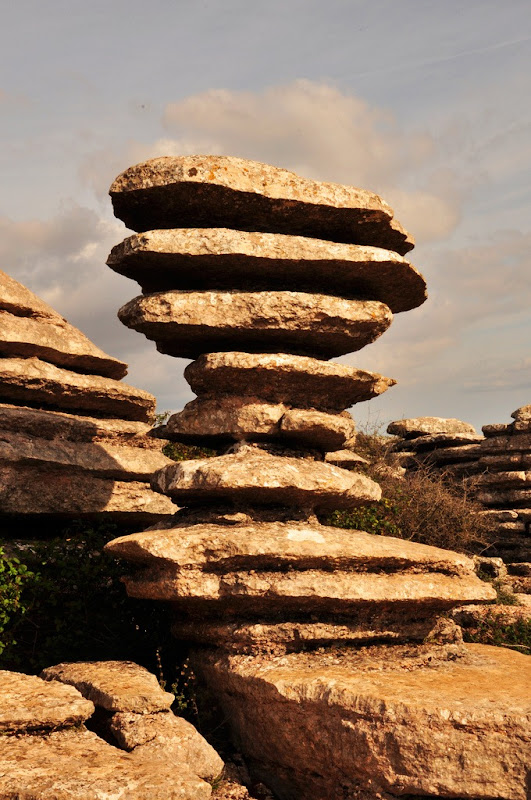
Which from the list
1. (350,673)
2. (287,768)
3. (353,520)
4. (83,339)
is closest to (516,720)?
(350,673)

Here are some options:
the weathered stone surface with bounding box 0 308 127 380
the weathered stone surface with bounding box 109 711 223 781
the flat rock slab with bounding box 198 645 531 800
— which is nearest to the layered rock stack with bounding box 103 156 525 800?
the flat rock slab with bounding box 198 645 531 800

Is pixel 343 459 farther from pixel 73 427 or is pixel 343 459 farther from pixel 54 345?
pixel 54 345

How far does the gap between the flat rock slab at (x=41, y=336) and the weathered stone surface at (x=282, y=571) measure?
14.1 ft

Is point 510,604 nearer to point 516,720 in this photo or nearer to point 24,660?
point 516,720

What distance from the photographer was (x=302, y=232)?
8.66m

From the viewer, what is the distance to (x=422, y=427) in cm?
2047

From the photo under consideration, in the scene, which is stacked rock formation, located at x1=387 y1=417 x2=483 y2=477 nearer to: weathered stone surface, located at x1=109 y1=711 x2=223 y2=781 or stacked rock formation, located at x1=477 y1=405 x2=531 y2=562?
stacked rock formation, located at x1=477 y1=405 x2=531 y2=562

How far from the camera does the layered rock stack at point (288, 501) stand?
6.25 metres

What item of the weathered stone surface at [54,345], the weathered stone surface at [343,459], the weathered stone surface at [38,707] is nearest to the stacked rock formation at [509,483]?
the weathered stone surface at [343,459]

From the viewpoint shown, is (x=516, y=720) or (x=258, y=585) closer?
(x=516, y=720)

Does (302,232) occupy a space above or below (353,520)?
above

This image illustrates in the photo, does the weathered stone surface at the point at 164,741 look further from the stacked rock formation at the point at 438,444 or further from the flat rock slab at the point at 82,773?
the stacked rock formation at the point at 438,444

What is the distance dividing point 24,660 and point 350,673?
13.4ft

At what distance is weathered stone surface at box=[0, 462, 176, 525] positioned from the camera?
9.83 metres
